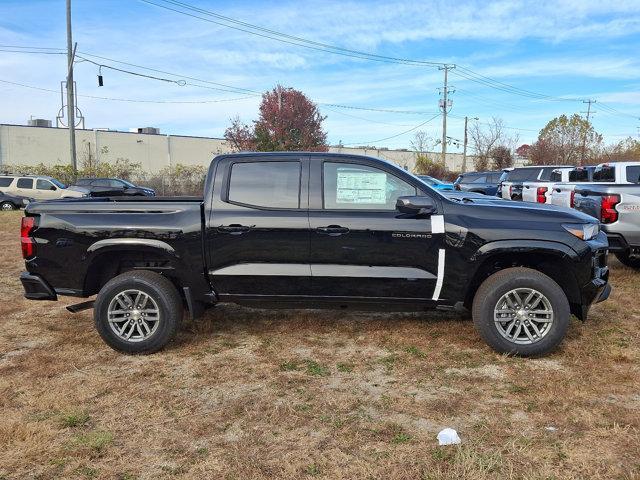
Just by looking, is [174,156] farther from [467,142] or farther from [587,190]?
[587,190]

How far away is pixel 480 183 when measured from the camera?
2100 cm

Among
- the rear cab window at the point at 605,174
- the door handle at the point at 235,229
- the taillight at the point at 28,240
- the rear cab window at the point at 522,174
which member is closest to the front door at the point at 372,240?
the door handle at the point at 235,229

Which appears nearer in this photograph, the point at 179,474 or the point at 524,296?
the point at 179,474

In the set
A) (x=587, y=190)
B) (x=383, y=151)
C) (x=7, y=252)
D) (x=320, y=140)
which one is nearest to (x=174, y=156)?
(x=320, y=140)

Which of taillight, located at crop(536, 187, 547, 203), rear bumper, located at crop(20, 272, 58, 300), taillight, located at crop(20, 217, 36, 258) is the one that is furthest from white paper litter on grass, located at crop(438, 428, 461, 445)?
taillight, located at crop(536, 187, 547, 203)

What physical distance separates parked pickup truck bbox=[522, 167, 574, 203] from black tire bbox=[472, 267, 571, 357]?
21.3 ft

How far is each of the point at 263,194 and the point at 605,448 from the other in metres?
3.21

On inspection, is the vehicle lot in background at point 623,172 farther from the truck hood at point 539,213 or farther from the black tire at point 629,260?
the truck hood at point 539,213

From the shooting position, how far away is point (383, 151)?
73.4 m

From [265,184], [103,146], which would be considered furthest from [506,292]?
[103,146]

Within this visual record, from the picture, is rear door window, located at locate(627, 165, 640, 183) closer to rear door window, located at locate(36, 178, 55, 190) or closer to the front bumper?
the front bumper

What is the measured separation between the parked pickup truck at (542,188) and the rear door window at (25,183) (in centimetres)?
2156

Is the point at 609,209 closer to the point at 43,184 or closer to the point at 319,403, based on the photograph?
the point at 319,403

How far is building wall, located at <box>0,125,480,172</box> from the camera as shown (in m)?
45.4
